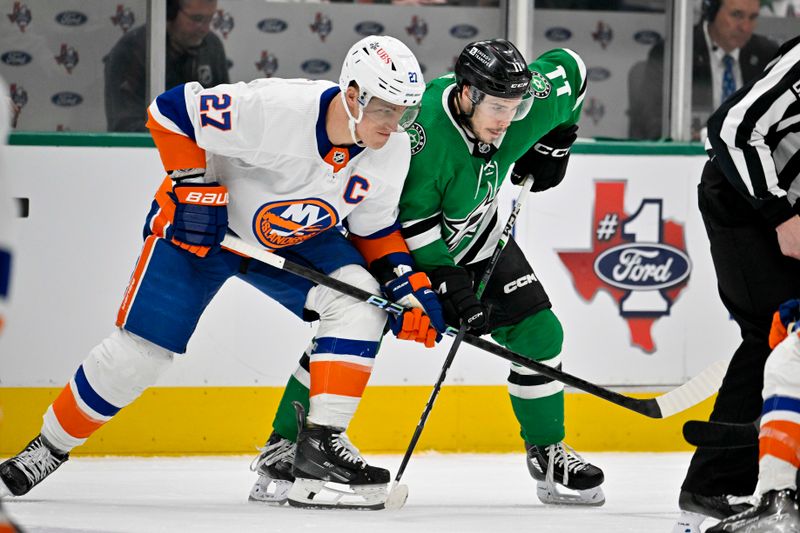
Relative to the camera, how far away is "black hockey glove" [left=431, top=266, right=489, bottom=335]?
312 cm

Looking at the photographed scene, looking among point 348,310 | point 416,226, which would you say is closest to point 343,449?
point 348,310

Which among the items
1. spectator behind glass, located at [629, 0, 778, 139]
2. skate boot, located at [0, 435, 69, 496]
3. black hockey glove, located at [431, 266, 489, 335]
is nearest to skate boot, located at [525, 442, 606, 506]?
black hockey glove, located at [431, 266, 489, 335]

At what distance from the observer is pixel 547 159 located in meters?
3.44

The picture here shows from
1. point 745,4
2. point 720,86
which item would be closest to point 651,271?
point 720,86

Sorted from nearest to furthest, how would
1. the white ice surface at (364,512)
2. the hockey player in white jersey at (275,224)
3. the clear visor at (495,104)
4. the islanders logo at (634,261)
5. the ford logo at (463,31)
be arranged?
1. the white ice surface at (364,512)
2. the hockey player in white jersey at (275,224)
3. the clear visor at (495,104)
4. the islanders logo at (634,261)
5. the ford logo at (463,31)

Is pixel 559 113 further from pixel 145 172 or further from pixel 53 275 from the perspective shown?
pixel 53 275

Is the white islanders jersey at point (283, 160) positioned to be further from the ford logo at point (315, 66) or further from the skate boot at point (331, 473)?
the ford logo at point (315, 66)

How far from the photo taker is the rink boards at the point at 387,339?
12.4 ft

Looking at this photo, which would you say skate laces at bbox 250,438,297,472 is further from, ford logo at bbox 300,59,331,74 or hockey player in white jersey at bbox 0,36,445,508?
ford logo at bbox 300,59,331,74

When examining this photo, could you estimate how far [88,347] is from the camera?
3.80m

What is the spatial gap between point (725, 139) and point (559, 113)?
95 centimetres

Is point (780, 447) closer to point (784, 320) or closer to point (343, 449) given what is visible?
point (784, 320)

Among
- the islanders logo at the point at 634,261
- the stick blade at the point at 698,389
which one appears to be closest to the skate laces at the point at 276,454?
the stick blade at the point at 698,389

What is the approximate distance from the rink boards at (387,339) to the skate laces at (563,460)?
0.75m
